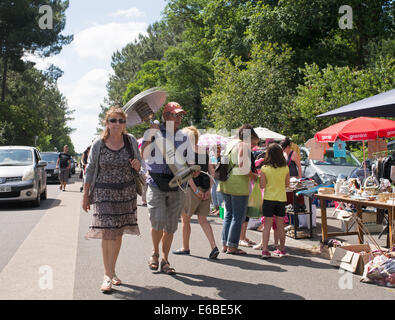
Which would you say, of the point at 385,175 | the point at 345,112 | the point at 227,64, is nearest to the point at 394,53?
the point at 227,64

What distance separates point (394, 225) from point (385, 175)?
576 centimetres

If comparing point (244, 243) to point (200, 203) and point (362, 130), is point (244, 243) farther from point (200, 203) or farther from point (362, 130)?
point (362, 130)

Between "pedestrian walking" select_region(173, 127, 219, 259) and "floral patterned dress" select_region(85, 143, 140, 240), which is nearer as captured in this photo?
"floral patterned dress" select_region(85, 143, 140, 240)

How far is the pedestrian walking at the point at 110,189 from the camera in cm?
475

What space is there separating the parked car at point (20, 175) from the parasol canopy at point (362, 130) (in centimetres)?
793

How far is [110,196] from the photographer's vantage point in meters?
4.76

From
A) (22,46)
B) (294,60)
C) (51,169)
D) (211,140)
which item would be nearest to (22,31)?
(22,46)

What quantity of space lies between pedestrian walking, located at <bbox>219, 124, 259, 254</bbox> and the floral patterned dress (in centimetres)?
205

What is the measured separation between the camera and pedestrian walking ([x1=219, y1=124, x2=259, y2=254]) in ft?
21.1

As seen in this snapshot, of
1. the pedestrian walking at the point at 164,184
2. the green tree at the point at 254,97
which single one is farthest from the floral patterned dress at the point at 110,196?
the green tree at the point at 254,97

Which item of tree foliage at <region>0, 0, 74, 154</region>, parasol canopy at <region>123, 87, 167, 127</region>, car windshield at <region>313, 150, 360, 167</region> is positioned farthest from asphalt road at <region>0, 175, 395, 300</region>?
tree foliage at <region>0, 0, 74, 154</region>

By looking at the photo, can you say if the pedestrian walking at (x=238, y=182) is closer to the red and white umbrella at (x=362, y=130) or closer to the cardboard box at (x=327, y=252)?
the cardboard box at (x=327, y=252)

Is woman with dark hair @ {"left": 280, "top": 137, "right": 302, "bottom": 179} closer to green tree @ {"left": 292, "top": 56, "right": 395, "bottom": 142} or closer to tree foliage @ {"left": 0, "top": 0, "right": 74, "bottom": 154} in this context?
green tree @ {"left": 292, "top": 56, "right": 395, "bottom": 142}

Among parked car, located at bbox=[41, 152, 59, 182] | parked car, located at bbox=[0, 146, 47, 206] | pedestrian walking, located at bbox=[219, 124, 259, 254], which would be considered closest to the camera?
pedestrian walking, located at bbox=[219, 124, 259, 254]
